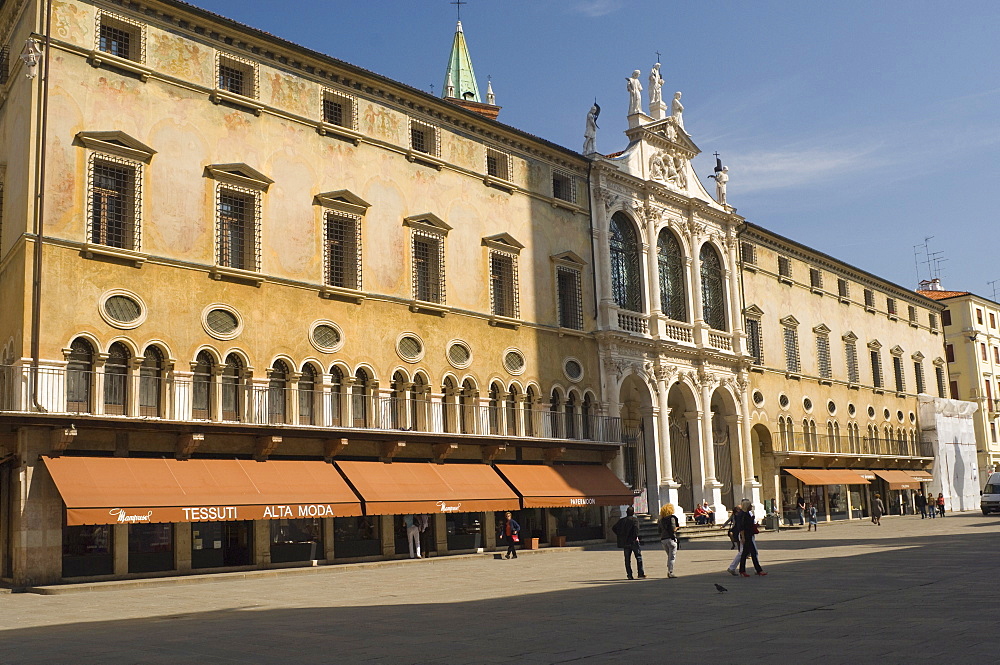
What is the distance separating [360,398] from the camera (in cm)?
2816

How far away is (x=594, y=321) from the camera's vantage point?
36969 millimetres

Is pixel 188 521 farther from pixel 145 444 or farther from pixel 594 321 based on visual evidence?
pixel 594 321

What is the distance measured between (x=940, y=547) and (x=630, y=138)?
20.4 meters

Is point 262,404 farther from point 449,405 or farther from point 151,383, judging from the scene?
point 449,405

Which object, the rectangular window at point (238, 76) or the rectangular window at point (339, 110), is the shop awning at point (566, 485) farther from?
the rectangular window at point (238, 76)

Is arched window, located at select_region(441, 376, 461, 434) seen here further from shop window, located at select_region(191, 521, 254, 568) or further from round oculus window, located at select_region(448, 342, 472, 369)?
shop window, located at select_region(191, 521, 254, 568)

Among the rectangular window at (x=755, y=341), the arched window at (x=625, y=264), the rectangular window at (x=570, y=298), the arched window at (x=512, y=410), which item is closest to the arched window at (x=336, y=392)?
the arched window at (x=512, y=410)

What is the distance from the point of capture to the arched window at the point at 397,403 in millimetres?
28641

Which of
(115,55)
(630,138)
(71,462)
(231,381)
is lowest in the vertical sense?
(71,462)

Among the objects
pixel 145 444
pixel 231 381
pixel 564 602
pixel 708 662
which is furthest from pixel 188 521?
pixel 708 662

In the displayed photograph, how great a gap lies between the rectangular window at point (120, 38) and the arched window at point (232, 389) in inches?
302

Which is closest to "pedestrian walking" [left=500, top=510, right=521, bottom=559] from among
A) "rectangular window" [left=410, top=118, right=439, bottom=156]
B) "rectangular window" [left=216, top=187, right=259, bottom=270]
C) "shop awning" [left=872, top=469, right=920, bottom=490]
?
"rectangular window" [left=216, top=187, right=259, bottom=270]

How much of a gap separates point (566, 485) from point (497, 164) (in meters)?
11.0

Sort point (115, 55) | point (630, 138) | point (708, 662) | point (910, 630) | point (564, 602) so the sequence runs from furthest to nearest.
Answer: point (630, 138)
point (115, 55)
point (564, 602)
point (910, 630)
point (708, 662)
